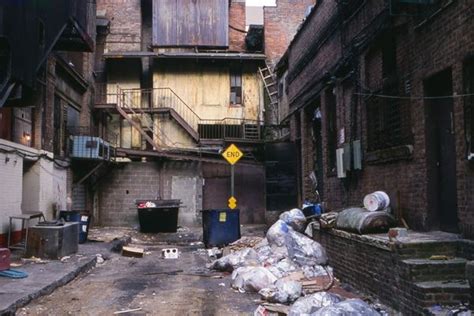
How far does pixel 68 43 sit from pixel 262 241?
28.8 ft

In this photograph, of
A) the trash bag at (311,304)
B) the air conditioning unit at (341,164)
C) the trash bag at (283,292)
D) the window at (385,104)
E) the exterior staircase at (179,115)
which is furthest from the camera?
the exterior staircase at (179,115)

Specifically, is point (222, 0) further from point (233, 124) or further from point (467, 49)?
point (467, 49)

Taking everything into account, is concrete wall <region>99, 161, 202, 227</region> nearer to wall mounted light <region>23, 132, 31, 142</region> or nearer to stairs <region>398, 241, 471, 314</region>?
wall mounted light <region>23, 132, 31, 142</region>

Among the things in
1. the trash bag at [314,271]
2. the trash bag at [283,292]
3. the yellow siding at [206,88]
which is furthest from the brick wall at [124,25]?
the trash bag at [283,292]

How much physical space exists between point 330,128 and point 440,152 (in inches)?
230

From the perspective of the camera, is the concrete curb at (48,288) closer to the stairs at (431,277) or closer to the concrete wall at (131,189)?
the stairs at (431,277)

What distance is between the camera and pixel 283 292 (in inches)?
291

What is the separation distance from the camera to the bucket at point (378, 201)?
27.6 ft

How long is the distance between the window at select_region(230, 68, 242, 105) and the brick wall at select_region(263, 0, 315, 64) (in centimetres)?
186

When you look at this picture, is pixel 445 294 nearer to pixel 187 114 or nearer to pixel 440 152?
pixel 440 152

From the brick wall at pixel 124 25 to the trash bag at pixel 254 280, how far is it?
18540 millimetres

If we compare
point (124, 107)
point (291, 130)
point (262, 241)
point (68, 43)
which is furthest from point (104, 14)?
point (262, 241)

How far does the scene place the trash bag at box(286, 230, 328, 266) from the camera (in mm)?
9406

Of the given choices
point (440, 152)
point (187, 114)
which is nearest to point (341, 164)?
point (440, 152)
